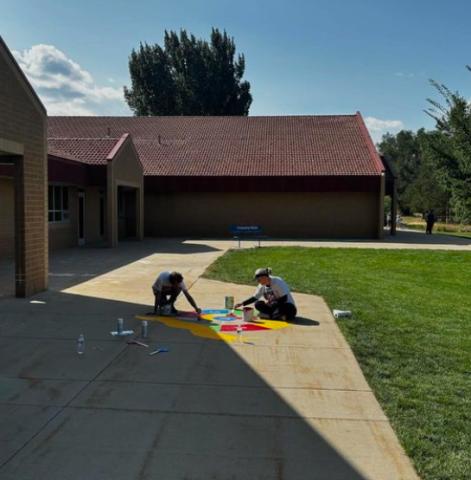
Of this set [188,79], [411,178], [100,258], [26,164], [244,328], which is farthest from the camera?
[411,178]

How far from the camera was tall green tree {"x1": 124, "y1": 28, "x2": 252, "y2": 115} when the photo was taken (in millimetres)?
58438

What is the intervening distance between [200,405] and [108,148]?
2220 centimetres

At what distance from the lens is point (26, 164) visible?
11.6 meters

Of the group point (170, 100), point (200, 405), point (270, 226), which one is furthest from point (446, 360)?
point (170, 100)

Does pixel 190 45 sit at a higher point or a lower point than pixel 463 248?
higher

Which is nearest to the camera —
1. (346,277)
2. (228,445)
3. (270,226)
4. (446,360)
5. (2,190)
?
(228,445)

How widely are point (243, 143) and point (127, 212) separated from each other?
9.01 meters

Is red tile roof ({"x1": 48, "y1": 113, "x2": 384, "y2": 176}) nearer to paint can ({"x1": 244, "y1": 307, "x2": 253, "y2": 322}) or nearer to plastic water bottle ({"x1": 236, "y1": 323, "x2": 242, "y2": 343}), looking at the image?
paint can ({"x1": 244, "y1": 307, "x2": 253, "y2": 322})

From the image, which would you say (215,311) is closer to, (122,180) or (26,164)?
(26,164)

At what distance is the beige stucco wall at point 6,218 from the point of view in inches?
747

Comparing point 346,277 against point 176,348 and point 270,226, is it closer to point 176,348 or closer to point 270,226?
point 176,348

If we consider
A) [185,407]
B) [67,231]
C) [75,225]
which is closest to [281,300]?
[185,407]

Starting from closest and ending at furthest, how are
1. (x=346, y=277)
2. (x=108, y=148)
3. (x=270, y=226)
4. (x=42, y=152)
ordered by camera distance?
1. (x=42, y=152)
2. (x=346, y=277)
3. (x=108, y=148)
4. (x=270, y=226)

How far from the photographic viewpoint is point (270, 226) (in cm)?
3328
